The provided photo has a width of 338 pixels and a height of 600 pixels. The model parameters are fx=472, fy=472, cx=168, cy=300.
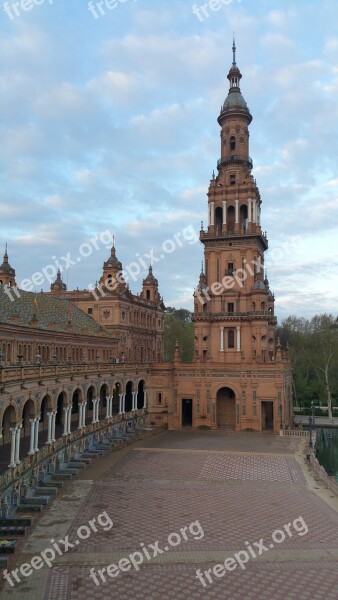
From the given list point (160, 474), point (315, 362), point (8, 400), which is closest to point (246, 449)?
point (160, 474)

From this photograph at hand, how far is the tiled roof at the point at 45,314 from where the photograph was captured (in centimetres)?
4056

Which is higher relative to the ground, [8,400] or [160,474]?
[8,400]

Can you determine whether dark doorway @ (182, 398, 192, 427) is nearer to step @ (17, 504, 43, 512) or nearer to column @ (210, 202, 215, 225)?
column @ (210, 202, 215, 225)

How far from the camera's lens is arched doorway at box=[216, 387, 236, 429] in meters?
56.8

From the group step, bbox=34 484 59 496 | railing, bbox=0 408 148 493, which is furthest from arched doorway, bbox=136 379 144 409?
step, bbox=34 484 59 496

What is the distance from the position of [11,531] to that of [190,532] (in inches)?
340

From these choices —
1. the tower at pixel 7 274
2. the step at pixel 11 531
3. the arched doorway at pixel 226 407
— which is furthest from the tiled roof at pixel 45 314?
the step at pixel 11 531

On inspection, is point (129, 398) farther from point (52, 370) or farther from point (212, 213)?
point (52, 370)

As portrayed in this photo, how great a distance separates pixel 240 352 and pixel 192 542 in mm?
37315

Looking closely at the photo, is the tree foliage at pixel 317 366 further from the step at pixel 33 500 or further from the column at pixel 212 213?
the step at pixel 33 500

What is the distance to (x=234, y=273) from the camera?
59.8m

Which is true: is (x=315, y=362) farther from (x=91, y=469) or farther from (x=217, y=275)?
(x=91, y=469)

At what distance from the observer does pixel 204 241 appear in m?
61.2

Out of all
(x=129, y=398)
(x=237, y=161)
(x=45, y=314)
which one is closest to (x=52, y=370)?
(x=45, y=314)
